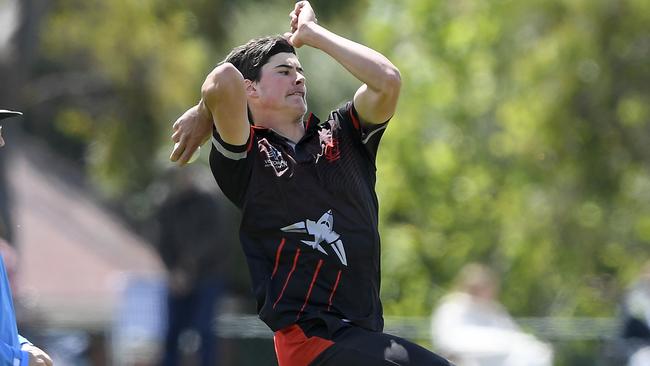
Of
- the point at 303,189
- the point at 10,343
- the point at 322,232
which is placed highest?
the point at 303,189

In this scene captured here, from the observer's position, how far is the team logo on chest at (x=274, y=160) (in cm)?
500

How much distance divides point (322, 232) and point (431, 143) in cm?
1353

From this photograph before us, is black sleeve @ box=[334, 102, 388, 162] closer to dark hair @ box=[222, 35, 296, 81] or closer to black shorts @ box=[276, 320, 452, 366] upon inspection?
dark hair @ box=[222, 35, 296, 81]

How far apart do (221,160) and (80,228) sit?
2129 centimetres

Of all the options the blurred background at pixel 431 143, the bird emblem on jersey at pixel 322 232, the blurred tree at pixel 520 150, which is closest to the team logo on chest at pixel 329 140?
the bird emblem on jersey at pixel 322 232

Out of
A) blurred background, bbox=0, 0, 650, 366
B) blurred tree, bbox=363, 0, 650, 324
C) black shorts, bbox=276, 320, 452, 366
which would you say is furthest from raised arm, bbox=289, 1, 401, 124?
blurred tree, bbox=363, 0, 650, 324

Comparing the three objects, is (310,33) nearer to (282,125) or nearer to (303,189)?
(282,125)

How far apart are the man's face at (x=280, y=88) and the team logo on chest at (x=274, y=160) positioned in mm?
183

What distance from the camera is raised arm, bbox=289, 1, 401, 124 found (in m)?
4.98

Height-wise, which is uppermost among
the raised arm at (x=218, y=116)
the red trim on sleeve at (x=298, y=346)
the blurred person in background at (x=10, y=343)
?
the raised arm at (x=218, y=116)

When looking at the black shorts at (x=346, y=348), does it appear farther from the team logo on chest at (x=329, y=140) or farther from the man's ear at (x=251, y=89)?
the man's ear at (x=251, y=89)

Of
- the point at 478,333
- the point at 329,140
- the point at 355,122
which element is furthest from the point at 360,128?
the point at 478,333

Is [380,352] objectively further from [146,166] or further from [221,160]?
[146,166]

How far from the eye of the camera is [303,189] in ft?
16.3
